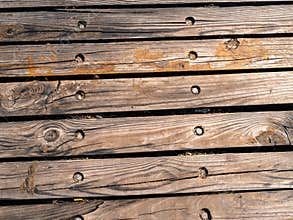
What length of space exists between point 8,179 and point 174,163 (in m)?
0.77

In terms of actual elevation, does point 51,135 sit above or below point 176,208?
above

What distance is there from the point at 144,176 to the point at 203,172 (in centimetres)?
28

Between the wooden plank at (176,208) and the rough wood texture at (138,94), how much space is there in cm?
44

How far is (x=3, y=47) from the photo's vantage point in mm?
1953

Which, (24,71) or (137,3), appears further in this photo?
(137,3)

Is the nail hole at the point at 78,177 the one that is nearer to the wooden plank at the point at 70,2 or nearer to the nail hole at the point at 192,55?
the nail hole at the point at 192,55

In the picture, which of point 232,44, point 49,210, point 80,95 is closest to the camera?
point 49,210

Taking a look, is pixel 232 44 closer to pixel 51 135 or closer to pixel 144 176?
pixel 144 176

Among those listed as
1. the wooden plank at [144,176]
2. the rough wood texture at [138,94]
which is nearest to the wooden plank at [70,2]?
the rough wood texture at [138,94]

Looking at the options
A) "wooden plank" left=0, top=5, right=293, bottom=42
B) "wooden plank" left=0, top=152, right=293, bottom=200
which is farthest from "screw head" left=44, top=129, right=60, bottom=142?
"wooden plank" left=0, top=5, right=293, bottom=42

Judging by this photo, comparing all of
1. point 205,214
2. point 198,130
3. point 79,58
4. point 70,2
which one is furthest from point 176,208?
point 70,2

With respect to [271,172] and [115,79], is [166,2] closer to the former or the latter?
[115,79]

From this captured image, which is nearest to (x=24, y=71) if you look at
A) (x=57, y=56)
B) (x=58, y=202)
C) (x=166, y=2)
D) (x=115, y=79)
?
(x=57, y=56)

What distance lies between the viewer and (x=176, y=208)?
173 centimetres
